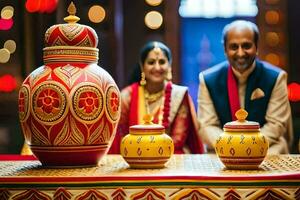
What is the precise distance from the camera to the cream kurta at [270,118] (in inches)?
121

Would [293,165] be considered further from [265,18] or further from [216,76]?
[265,18]

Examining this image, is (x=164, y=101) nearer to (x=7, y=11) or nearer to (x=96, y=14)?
(x=7, y=11)

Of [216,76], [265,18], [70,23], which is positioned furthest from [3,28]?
[70,23]

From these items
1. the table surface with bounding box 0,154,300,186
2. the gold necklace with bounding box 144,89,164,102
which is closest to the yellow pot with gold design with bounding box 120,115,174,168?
the table surface with bounding box 0,154,300,186

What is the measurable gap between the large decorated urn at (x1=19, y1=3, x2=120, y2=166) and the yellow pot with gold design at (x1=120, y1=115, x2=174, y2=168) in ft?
0.24

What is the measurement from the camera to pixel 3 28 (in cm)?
434

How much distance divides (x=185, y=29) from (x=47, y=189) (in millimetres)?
4089

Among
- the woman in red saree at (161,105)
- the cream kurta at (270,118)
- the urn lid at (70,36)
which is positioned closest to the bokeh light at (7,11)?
the woman in red saree at (161,105)

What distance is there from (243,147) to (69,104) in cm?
44

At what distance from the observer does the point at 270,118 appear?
3.09m

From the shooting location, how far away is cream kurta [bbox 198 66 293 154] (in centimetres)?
308

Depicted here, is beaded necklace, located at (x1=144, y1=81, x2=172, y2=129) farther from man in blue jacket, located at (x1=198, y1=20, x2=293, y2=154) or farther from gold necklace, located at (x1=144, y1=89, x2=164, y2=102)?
man in blue jacket, located at (x1=198, y1=20, x2=293, y2=154)

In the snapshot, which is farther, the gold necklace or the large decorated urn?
the gold necklace

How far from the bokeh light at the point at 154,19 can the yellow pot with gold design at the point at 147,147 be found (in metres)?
3.84
